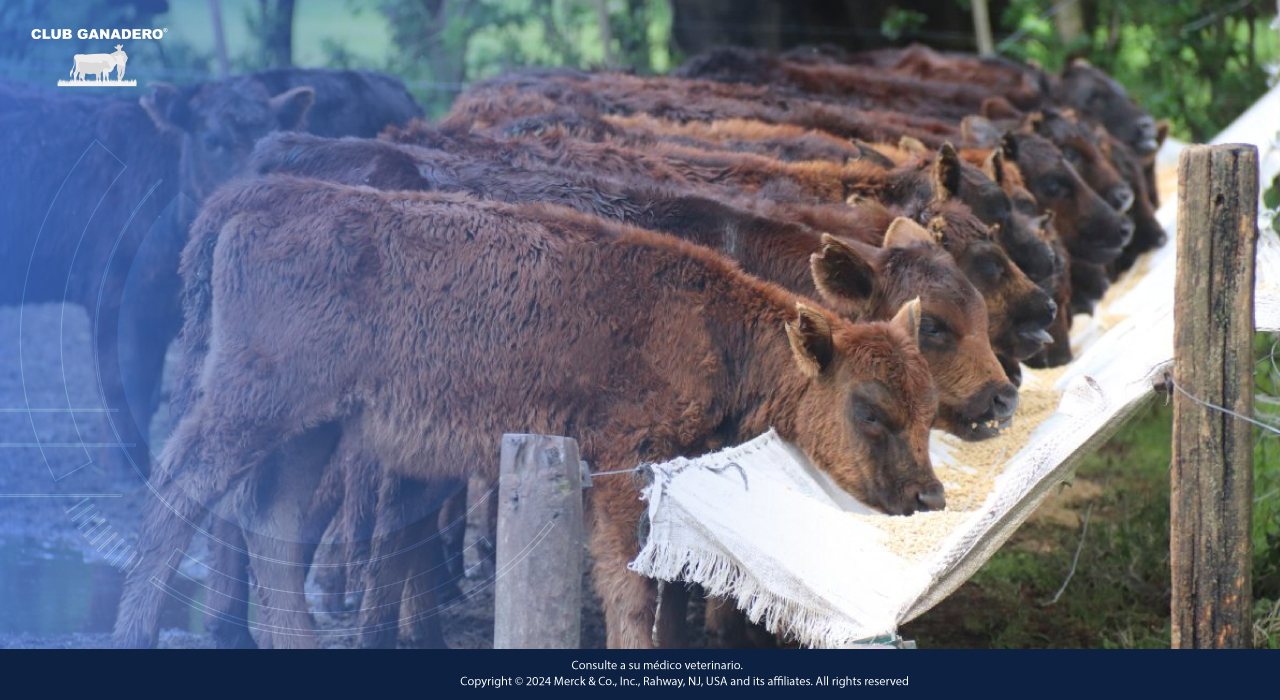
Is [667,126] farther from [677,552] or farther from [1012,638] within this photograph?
[677,552]

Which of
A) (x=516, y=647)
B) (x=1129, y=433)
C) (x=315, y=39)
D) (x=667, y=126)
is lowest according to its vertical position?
(x=1129, y=433)

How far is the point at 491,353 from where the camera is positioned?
459cm

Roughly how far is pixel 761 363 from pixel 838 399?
289 mm

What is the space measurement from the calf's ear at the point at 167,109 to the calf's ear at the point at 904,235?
336 cm

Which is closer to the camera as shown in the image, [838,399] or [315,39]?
[838,399]

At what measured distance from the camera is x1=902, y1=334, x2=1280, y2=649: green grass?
5477 mm

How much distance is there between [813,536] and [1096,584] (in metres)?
3.10

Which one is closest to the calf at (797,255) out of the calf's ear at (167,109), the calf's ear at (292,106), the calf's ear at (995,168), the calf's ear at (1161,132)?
the calf's ear at (167,109)

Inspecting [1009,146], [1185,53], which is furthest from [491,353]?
[1185,53]

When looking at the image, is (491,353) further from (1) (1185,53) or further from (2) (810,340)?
(1) (1185,53)

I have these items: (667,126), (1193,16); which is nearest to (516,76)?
(667,126)

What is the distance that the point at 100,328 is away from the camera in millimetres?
6039

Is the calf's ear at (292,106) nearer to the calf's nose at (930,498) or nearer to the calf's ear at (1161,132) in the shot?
the calf's nose at (930,498)

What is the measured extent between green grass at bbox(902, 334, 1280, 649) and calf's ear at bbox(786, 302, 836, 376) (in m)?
1.20
